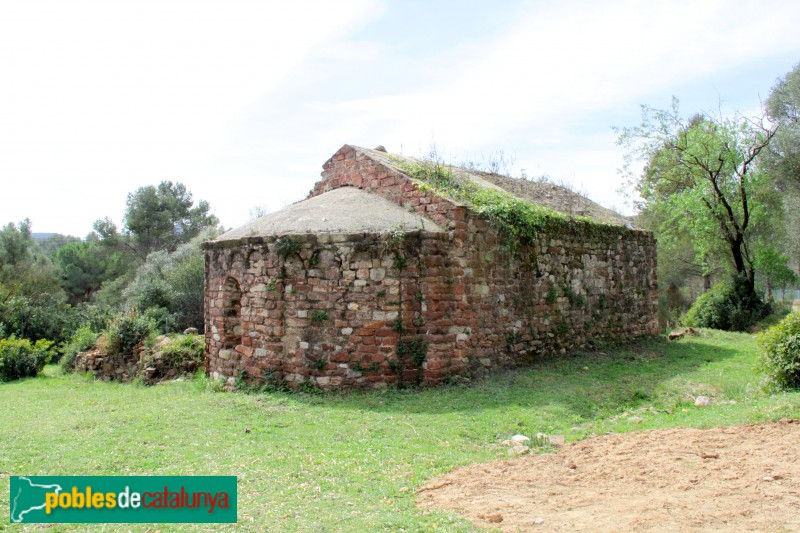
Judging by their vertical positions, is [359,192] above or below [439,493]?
above

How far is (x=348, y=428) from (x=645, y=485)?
3555 mm

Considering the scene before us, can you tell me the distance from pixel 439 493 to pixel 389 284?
459 cm

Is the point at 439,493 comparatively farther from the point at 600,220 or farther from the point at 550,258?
the point at 600,220

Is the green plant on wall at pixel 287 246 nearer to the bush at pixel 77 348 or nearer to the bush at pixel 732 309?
the bush at pixel 77 348

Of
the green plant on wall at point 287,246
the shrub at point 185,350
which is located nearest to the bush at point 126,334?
the shrub at point 185,350

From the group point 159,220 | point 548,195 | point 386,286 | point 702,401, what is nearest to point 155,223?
point 159,220

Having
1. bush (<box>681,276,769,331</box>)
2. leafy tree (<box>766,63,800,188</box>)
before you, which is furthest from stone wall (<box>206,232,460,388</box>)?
leafy tree (<box>766,63,800,188</box>)

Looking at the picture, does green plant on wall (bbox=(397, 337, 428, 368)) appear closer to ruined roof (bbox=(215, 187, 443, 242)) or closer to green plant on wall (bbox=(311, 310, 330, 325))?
green plant on wall (bbox=(311, 310, 330, 325))

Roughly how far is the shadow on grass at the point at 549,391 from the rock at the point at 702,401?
2.19 feet

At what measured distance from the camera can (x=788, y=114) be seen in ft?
77.2

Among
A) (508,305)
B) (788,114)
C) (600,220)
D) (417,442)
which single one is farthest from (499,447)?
(788,114)

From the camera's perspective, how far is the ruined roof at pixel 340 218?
31.5 ft

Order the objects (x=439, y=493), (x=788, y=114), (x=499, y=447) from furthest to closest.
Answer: (x=788, y=114) < (x=499, y=447) < (x=439, y=493)

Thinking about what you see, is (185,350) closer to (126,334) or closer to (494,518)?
(126,334)
